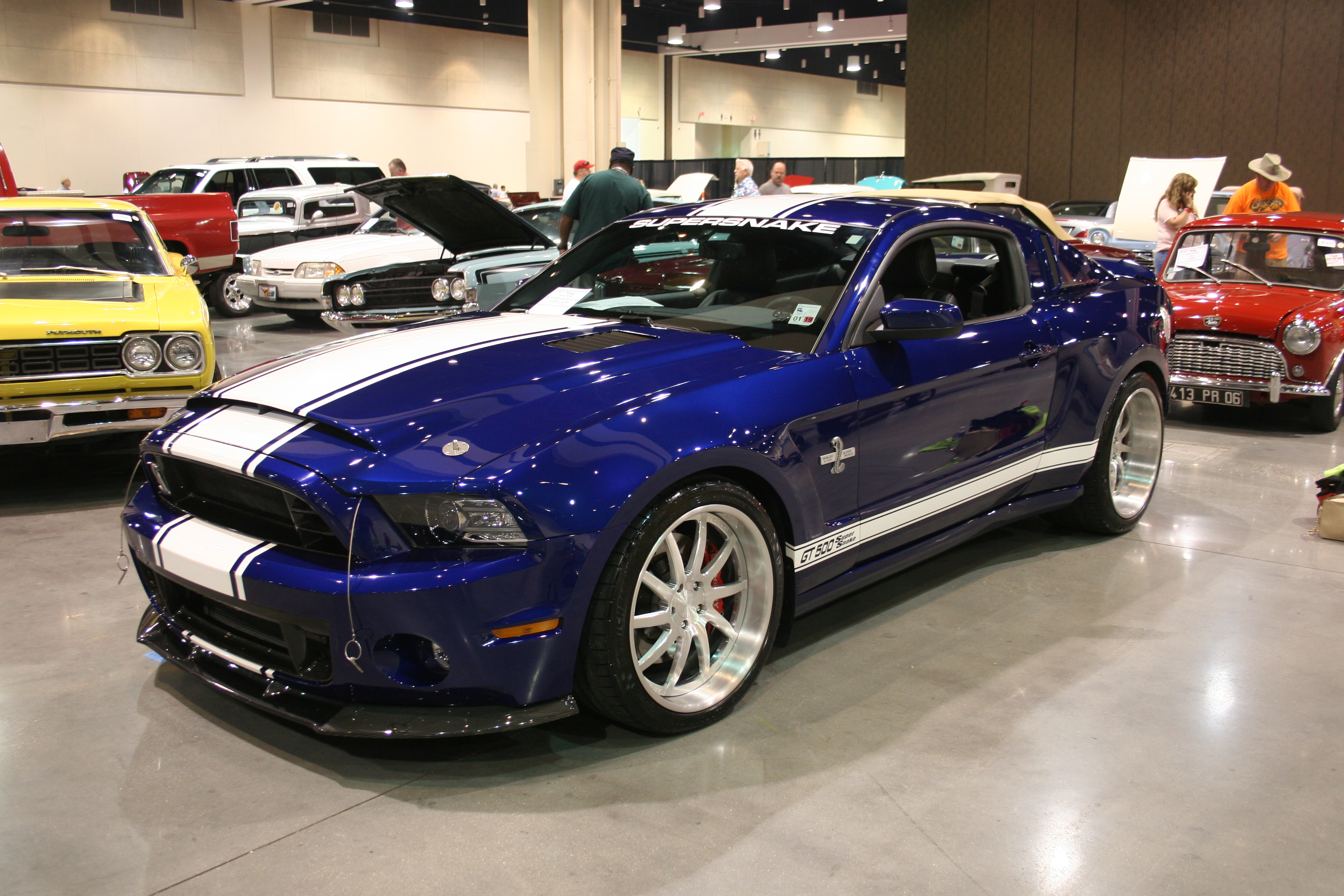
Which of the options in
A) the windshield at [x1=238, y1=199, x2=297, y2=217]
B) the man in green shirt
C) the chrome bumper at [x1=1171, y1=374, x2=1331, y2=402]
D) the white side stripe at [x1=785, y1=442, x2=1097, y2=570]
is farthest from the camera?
the windshield at [x1=238, y1=199, x2=297, y2=217]

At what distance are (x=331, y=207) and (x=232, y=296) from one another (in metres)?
2.18

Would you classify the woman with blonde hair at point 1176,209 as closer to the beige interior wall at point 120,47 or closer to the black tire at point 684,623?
the black tire at point 684,623

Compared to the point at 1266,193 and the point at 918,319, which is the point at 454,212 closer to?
the point at 918,319

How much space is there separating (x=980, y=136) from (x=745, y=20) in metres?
15.1

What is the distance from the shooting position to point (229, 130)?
942 inches

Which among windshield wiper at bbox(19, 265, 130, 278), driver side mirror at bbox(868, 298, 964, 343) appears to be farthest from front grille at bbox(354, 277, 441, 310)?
driver side mirror at bbox(868, 298, 964, 343)

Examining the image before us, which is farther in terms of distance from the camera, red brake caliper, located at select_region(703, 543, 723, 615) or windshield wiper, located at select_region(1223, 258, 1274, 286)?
windshield wiper, located at select_region(1223, 258, 1274, 286)

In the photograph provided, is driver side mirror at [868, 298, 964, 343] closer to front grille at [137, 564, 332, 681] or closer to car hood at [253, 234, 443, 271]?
front grille at [137, 564, 332, 681]

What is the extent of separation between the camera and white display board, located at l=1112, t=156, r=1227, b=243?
1216cm

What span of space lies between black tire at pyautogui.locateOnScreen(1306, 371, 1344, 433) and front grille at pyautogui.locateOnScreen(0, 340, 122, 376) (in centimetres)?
680

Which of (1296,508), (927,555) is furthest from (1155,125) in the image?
(927,555)

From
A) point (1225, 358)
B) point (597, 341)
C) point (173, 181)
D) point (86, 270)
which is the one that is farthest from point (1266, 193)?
point (173, 181)

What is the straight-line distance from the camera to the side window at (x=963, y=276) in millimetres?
3682

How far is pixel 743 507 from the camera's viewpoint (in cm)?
283
